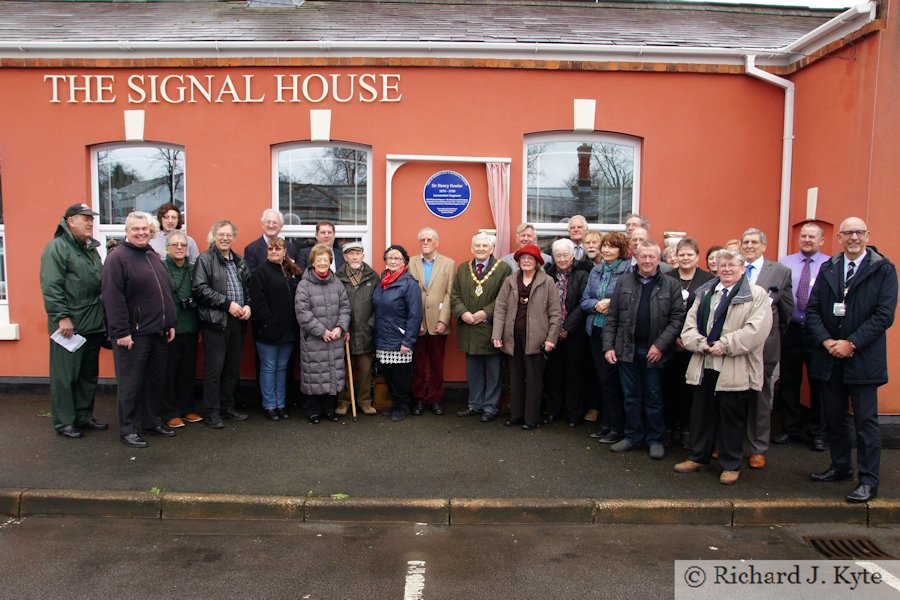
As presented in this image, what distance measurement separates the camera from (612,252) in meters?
6.05

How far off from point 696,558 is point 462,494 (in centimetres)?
167

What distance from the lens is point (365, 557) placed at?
411 centimetres

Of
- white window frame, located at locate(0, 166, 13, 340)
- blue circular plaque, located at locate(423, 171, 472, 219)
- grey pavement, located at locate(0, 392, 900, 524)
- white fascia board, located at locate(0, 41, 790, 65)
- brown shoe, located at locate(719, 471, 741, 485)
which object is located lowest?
grey pavement, located at locate(0, 392, 900, 524)

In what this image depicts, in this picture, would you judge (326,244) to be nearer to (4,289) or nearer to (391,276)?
(391,276)

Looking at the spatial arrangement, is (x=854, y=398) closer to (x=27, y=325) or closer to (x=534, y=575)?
(x=534, y=575)

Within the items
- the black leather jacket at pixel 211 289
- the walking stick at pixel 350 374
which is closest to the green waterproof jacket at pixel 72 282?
the black leather jacket at pixel 211 289

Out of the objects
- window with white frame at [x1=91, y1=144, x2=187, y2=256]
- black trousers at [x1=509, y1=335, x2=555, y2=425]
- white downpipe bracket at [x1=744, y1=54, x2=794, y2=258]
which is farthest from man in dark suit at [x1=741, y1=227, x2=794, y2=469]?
window with white frame at [x1=91, y1=144, x2=187, y2=256]

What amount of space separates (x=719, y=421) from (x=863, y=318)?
4.43ft

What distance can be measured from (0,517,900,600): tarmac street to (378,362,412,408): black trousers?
2.31 metres

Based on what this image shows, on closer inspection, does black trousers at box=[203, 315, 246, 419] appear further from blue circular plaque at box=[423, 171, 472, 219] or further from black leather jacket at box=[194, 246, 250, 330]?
blue circular plaque at box=[423, 171, 472, 219]

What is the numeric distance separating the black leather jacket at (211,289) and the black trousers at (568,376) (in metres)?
3.35

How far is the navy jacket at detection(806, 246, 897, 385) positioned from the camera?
4.82 meters

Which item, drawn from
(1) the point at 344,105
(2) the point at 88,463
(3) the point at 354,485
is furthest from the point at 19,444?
(1) the point at 344,105

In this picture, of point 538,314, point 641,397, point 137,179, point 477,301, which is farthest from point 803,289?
point 137,179
